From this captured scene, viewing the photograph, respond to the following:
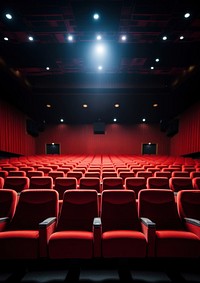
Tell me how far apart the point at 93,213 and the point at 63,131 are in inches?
479

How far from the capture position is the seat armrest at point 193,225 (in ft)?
Answer: 5.01

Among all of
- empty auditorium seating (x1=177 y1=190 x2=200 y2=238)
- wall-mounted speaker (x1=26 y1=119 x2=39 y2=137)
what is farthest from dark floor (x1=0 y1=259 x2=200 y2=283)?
wall-mounted speaker (x1=26 y1=119 x2=39 y2=137)

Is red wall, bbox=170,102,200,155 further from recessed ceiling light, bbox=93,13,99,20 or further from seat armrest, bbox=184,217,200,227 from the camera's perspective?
seat armrest, bbox=184,217,200,227

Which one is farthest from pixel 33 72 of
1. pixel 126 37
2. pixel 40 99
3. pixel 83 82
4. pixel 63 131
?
pixel 63 131

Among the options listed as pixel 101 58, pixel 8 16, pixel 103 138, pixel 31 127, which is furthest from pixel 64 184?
pixel 103 138

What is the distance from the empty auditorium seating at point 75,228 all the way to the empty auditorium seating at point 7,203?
0.50 m

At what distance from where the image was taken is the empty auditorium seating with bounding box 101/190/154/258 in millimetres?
1398

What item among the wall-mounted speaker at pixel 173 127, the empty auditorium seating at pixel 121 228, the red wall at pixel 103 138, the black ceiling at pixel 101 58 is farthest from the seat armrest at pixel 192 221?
the red wall at pixel 103 138

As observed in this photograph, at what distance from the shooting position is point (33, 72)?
796 cm

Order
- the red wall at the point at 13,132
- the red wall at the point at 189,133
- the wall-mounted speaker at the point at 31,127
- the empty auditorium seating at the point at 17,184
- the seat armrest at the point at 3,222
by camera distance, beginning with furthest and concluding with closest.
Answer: the wall-mounted speaker at the point at 31,127, the red wall at the point at 189,133, the red wall at the point at 13,132, the empty auditorium seating at the point at 17,184, the seat armrest at the point at 3,222

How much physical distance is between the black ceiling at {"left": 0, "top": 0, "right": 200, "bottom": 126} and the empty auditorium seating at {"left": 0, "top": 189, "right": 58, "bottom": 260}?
4.69 m

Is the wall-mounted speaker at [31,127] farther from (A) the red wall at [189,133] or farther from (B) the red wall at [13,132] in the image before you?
(A) the red wall at [189,133]

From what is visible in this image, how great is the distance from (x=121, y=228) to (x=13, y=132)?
367 inches

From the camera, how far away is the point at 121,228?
1686 mm
